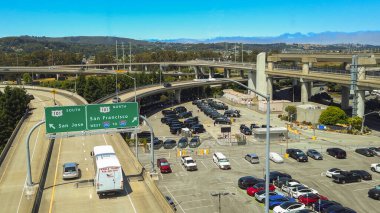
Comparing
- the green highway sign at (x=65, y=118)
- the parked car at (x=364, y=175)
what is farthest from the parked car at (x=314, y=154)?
the green highway sign at (x=65, y=118)

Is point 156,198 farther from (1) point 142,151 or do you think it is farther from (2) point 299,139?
(2) point 299,139

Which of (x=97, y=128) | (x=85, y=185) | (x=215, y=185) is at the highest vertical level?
(x=97, y=128)

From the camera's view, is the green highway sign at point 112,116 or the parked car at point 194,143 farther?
the parked car at point 194,143

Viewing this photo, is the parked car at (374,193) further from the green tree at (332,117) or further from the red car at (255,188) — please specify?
the green tree at (332,117)

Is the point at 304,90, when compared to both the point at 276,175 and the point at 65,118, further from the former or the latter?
the point at 65,118

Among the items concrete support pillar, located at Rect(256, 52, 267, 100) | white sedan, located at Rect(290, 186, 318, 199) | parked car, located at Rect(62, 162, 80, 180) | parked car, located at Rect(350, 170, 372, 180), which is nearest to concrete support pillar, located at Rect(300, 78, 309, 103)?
concrete support pillar, located at Rect(256, 52, 267, 100)

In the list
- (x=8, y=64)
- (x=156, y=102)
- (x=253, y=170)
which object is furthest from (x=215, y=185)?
(x=8, y=64)
